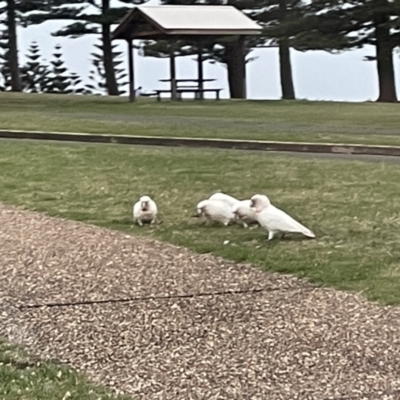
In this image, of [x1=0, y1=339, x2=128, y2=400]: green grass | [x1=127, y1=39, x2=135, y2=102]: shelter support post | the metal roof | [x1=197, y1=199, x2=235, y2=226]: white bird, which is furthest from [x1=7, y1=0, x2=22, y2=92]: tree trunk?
[x1=0, y1=339, x2=128, y2=400]: green grass

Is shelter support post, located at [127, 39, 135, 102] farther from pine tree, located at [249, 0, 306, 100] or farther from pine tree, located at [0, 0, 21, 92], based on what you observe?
pine tree, located at [0, 0, 21, 92]

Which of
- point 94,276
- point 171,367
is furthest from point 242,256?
point 171,367

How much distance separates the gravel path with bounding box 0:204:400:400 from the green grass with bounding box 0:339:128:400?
115mm

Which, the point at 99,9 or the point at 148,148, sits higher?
the point at 99,9

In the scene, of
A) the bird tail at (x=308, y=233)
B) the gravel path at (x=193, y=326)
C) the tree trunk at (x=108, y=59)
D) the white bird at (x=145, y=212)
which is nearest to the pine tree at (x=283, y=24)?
the tree trunk at (x=108, y=59)

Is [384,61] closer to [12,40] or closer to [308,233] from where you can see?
[12,40]

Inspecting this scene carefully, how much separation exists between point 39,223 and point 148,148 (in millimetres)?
5978

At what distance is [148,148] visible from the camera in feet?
48.0

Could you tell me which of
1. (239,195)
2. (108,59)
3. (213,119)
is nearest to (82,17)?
(108,59)

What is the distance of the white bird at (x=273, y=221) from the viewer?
7.52 m

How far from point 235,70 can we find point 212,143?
77.8 feet

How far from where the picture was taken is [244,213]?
811cm

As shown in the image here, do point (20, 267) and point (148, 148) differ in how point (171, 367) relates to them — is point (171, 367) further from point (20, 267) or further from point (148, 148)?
point (148, 148)

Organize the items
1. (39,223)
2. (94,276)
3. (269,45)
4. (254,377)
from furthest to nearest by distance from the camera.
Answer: (269,45), (39,223), (94,276), (254,377)
